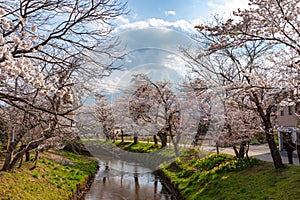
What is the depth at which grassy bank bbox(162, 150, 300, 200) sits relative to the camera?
21.0ft

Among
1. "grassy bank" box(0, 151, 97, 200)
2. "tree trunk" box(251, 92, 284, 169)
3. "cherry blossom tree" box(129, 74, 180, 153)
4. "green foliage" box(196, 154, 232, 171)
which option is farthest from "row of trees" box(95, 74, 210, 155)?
"tree trunk" box(251, 92, 284, 169)

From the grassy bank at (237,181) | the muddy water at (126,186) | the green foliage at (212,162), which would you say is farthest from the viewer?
the green foliage at (212,162)

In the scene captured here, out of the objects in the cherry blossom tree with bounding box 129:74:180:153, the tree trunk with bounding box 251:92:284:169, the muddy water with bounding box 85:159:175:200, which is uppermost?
the cherry blossom tree with bounding box 129:74:180:153

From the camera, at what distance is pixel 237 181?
792cm

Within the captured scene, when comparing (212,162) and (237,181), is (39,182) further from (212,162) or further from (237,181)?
(212,162)

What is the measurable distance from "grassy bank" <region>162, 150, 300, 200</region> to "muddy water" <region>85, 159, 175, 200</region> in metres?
0.93

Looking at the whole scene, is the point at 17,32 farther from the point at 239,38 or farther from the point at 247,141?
the point at 247,141

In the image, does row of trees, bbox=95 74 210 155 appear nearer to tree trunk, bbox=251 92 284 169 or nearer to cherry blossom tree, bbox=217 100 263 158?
cherry blossom tree, bbox=217 100 263 158

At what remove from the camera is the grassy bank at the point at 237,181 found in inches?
252

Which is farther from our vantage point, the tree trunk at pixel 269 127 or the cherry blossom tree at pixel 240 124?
the cherry blossom tree at pixel 240 124

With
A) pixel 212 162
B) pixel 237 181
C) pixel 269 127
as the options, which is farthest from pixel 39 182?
pixel 269 127

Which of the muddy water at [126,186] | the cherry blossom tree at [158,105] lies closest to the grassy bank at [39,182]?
the muddy water at [126,186]

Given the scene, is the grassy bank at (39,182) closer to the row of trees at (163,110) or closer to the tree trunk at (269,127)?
the row of trees at (163,110)

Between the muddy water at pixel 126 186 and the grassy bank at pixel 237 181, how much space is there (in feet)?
3.04
